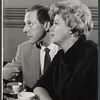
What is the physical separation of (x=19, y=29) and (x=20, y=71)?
0.30m

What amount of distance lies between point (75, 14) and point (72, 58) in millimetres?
296

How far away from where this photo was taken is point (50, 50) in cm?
152

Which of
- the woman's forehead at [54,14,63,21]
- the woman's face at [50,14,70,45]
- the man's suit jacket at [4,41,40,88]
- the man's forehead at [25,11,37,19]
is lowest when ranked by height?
the man's suit jacket at [4,41,40,88]

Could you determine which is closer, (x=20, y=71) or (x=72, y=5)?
(x=72, y=5)

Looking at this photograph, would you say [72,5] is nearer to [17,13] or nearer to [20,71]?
[17,13]

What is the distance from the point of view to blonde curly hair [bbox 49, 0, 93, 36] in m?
1.42

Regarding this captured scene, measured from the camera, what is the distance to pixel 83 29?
1.43 metres

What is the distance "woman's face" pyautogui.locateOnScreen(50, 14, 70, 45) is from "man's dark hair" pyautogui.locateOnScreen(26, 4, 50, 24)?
0.07 metres

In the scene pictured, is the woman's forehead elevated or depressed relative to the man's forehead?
depressed

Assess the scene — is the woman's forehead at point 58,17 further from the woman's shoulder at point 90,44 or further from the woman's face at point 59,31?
the woman's shoulder at point 90,44

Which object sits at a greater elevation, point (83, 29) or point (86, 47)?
point (83, 29)

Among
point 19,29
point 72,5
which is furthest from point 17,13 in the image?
point 72,5

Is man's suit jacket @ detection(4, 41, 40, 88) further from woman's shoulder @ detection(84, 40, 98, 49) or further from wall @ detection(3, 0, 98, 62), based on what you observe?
woman's shoulder @ detection(84, 40, 98, 49)

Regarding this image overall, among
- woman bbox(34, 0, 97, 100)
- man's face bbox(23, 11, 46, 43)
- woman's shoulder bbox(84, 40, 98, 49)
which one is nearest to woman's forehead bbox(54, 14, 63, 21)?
woman bbox(34, 0, 97, 100)
